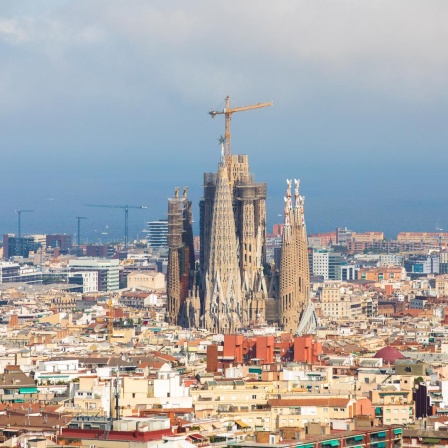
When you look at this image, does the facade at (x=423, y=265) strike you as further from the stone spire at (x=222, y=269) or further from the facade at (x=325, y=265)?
the stone spire at (x=222, y=269)

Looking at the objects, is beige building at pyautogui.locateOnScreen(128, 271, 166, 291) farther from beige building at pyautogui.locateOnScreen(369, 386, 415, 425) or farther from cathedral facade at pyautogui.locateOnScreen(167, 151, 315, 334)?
beige building at pyautogui.locateOnScreen(369, 386, 415, 425)

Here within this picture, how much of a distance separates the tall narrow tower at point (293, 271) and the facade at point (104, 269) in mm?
57960

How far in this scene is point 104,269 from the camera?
17575cm

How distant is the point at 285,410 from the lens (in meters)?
55.7

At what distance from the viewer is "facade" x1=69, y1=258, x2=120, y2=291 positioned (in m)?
173

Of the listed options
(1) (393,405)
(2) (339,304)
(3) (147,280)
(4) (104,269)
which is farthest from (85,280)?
(1) (393,405)

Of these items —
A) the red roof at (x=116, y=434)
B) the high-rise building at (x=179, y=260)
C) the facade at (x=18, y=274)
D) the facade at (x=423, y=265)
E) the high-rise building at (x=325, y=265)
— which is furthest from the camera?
the facade at (x=423, y=265)

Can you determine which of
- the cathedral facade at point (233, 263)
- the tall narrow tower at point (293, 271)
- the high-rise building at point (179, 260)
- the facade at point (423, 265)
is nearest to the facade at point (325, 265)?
the facade at point (423, 265)

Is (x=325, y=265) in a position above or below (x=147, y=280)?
above

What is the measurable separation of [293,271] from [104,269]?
63754mm

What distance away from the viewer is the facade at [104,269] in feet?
567

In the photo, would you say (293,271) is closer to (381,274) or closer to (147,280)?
(147,280)

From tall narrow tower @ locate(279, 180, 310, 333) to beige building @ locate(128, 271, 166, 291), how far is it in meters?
45.2

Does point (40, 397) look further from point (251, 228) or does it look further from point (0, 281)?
point (0, 281)
